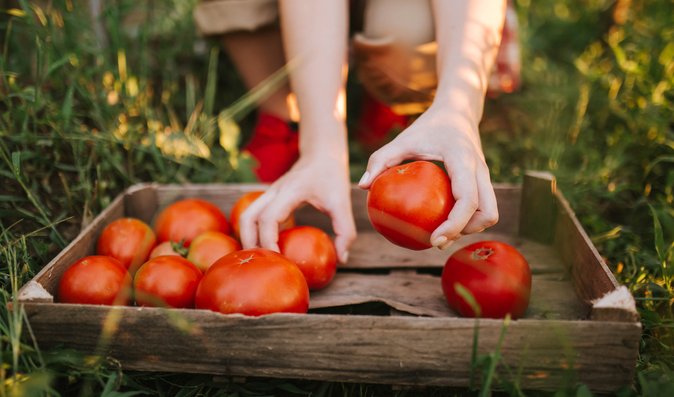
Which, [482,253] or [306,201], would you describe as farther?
[306,201]

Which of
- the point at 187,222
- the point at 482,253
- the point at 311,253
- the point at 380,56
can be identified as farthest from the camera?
the point at 380,56

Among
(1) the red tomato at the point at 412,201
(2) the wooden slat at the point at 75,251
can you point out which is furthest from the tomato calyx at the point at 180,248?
(1) the red tomato at the point at 412,201

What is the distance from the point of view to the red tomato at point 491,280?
4.47ft

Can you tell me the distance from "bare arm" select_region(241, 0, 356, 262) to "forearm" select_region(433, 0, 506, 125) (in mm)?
321

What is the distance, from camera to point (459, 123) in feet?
4.63

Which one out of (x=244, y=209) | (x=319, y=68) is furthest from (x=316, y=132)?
(x=244, y=209)

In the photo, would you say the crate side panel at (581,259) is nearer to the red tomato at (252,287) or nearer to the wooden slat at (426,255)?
the wooden slat at (426,255)

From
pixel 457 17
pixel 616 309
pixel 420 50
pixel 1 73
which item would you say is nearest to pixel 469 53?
pixel 457 17

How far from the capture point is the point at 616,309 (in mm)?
1190

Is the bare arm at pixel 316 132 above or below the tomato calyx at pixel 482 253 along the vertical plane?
above

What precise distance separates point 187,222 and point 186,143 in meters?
0.67

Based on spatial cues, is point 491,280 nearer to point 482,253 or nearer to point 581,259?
point 482,253

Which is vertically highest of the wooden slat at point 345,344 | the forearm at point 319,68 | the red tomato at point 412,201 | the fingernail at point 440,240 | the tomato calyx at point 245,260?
the forearm at point 319,68

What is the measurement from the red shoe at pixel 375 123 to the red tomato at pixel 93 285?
1.36m
